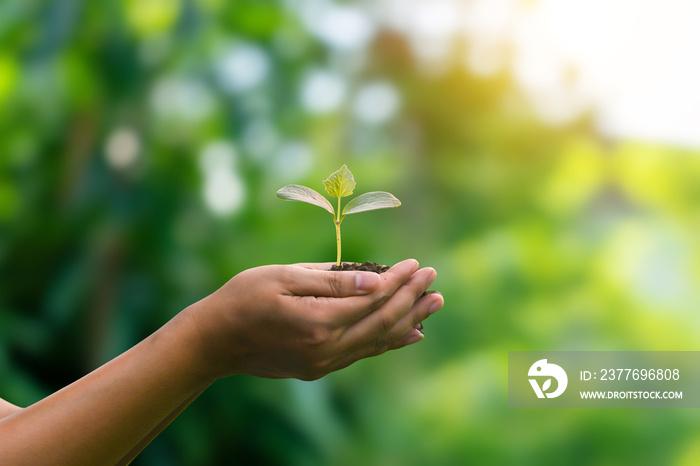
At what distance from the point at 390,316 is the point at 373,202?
0.58 feet

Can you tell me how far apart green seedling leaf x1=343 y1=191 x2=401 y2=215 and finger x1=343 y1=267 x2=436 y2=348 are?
0.41 feet

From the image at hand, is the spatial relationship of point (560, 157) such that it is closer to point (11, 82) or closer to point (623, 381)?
point (623, 381)

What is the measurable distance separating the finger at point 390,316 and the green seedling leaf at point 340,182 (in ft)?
0.63

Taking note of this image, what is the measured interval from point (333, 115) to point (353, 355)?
4.21 feet

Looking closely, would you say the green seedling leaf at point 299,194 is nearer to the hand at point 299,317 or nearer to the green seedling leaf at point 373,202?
the green seedling leaf at point 373,202

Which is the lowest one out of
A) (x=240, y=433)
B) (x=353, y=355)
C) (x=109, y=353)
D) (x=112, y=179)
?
(x=240, y=433)

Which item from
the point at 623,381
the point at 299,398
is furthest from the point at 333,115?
the point at 623,381

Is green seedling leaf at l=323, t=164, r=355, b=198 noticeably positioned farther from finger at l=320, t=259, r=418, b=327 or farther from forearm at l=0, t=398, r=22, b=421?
forearm at l=0, t=398, r=22, b=421

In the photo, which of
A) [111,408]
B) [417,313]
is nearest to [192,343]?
[111,408]

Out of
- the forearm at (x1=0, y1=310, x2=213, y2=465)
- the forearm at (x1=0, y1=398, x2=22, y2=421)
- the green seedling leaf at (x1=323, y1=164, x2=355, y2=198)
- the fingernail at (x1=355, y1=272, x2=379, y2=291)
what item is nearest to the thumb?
the fingernail at (x1=355, y1=272, x2=379, y2=291)

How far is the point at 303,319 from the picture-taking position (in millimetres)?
513

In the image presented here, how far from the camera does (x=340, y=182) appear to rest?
74 cm

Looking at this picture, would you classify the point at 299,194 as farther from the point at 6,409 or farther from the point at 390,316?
the point at 6,409

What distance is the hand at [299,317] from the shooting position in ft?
1.69
